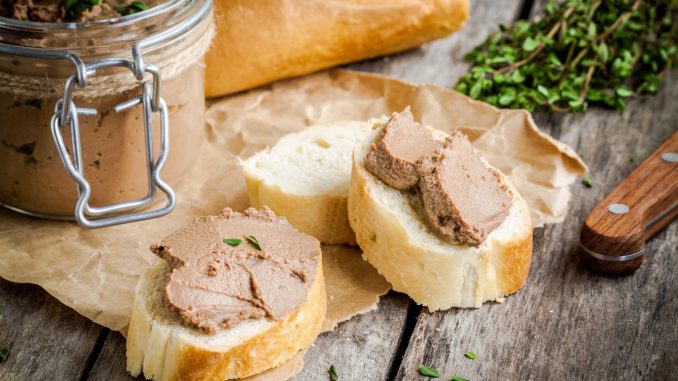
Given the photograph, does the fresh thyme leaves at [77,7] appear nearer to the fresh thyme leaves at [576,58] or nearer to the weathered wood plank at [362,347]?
the weathered wood plank at [362,347]

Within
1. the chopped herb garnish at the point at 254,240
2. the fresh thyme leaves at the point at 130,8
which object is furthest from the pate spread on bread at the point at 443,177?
the fresh thyme leaves at the point at 130,8

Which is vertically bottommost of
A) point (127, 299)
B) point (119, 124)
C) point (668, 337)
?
point (127, 299)

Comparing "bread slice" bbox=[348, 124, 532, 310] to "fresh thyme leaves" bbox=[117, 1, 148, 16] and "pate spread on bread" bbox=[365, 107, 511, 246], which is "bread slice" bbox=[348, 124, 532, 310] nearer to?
"pate spread on bread" bbox=[365, 107, 511, 246]

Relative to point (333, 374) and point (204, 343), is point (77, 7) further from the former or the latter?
point (333, 374)

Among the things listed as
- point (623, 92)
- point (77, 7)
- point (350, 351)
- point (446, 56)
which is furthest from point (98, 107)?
point (623, 92)

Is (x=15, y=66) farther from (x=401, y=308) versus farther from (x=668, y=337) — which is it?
(x=668, y=337)

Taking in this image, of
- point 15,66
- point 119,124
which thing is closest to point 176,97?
point 119,124
